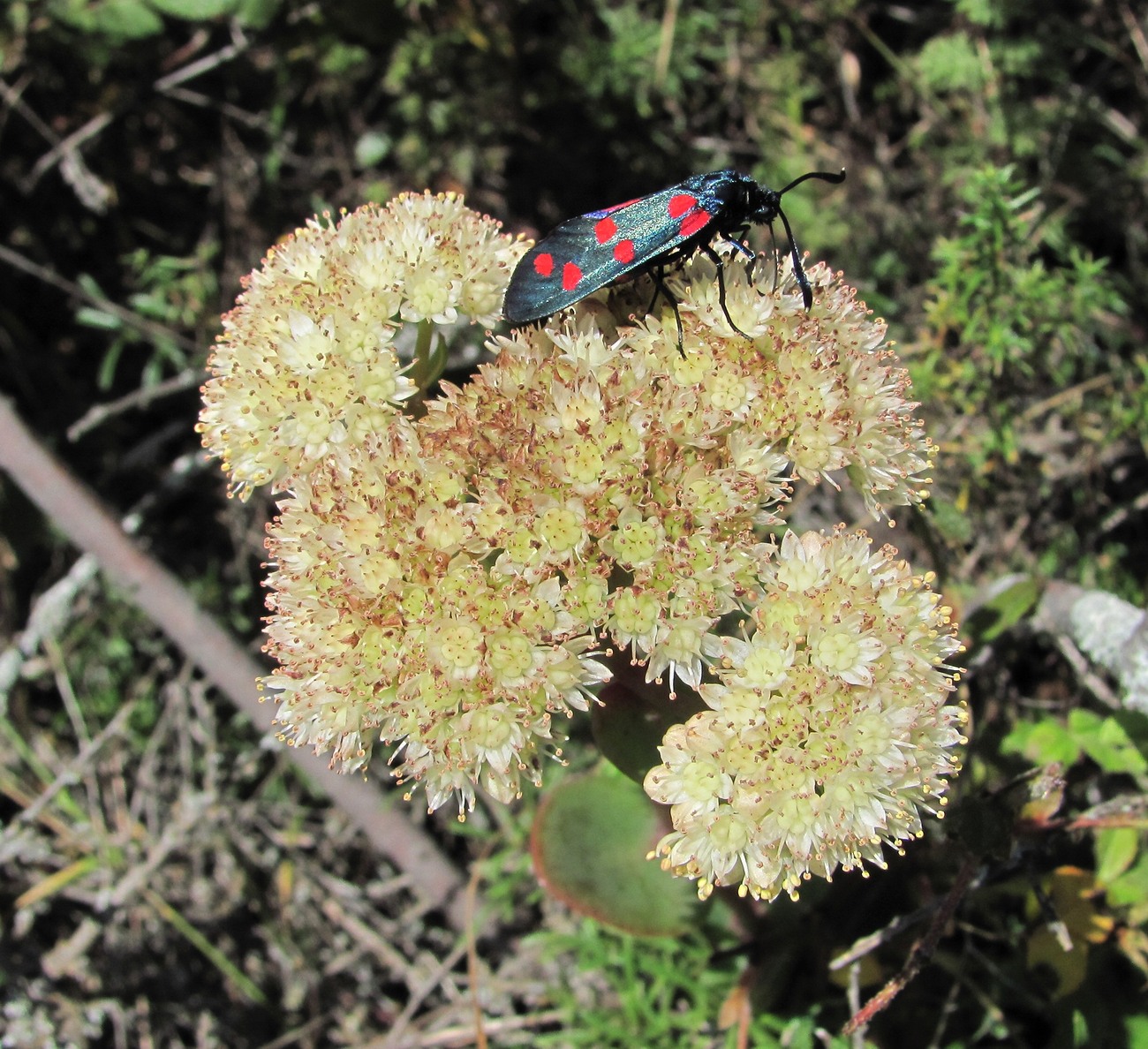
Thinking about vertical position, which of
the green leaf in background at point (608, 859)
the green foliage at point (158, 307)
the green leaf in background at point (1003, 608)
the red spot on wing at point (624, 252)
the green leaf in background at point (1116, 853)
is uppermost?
the red spot on wing at point (624, 252)

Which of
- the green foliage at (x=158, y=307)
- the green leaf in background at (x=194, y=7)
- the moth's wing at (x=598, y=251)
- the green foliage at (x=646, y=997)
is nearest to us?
the moth's wing at (x=598, y=251)

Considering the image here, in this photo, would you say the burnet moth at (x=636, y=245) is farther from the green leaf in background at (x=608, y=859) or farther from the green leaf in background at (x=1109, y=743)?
the green leaf in background at (x=1109, y=743)

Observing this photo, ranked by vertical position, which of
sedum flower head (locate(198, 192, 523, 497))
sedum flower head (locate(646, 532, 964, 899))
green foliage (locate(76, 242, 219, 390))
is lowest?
sedum flower head (locate(646, 532, 964, 899))

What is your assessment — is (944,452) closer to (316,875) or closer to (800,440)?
(800,440)

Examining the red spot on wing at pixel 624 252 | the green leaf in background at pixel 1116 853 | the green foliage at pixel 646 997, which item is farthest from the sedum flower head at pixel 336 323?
the green leaf in background at pixel 1116 853

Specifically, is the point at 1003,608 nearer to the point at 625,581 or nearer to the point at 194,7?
the point at 625,581

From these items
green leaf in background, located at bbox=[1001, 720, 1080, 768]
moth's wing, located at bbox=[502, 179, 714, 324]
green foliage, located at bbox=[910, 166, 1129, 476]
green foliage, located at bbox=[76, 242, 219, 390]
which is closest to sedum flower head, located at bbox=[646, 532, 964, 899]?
moth's wing, located at bbox=[502, 179, 714, 324]

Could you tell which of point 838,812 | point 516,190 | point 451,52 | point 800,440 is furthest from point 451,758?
point 451,52

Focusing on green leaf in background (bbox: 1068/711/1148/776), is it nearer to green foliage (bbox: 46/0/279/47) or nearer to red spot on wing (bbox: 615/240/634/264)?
red spot on wing (bbox: 615/240/634/264)
